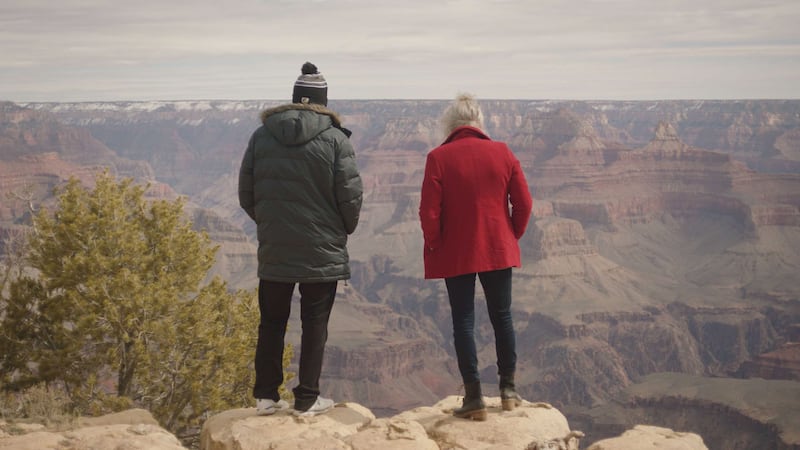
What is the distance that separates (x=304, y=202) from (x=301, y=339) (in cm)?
125

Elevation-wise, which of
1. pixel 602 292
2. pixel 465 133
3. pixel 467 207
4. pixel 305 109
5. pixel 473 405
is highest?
pixel 305 109

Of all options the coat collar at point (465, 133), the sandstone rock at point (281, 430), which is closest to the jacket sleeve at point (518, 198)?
the coat collar at point (465, 133)

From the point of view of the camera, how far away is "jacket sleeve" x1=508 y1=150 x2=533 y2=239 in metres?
7.66

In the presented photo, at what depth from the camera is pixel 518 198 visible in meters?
7.71

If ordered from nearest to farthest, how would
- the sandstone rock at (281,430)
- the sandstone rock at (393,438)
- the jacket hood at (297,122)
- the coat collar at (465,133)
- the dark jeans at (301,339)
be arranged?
the sandstone rock at (393,438) → the sandstone rock at (281,430) → the jacket hood at (297,122) → the dark jeans at (301,339) → the coat collar at (465,133)

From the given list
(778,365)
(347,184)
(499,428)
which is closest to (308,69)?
(347,184)

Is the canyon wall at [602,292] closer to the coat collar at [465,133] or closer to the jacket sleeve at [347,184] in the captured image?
the coat collar at [465,133]

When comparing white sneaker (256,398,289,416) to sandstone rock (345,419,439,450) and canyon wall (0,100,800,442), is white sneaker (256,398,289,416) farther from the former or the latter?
canyon wall (0,100,800,442)

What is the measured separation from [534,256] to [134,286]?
14248 centimetres

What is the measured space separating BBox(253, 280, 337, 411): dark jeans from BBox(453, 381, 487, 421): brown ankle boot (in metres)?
1.40

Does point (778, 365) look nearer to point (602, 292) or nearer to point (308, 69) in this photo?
point (602, 292)

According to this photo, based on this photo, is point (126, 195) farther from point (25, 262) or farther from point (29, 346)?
point (29, 346)

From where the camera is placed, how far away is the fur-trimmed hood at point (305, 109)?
742 centimetres

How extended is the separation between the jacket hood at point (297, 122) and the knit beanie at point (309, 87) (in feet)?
0.27
